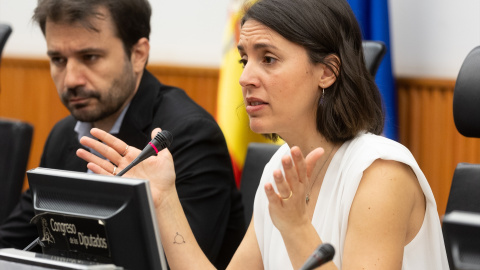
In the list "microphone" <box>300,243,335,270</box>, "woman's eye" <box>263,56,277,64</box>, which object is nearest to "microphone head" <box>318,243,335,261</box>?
"microphone" <box>300,243,335,270</box>

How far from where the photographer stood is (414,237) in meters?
1.70

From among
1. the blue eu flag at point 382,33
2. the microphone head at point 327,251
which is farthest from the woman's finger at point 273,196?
the blue eu flag at point 382,33

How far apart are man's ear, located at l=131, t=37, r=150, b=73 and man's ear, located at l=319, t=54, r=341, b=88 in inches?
37.0

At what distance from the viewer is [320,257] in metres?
1.21

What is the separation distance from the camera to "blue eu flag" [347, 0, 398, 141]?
3529mm

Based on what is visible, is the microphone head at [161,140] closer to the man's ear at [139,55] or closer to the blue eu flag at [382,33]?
the man's ear at [139,55]

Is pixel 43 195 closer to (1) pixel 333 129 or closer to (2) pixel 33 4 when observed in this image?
(1) pixel 333 129

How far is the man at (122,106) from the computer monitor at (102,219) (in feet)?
2.81

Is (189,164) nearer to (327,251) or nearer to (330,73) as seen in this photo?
(330,73)

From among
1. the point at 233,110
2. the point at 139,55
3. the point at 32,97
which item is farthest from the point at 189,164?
the point at 32,97

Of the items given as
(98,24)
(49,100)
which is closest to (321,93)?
(98,24)

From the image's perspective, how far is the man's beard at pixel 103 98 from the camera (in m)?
2.47

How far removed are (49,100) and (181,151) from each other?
3.24 m

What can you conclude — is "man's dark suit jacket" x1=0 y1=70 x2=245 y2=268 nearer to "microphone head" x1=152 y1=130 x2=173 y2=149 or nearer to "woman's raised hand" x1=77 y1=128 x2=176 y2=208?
"woman's raised hand" x1=77 y1=128 x2=176 y2=208
